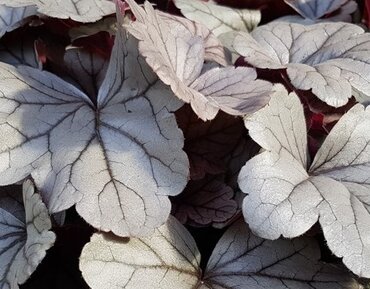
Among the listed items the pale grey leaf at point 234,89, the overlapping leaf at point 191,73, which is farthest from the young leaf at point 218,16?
the pale grey leaf at point 234,89

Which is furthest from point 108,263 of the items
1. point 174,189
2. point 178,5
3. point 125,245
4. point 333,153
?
point 178,5

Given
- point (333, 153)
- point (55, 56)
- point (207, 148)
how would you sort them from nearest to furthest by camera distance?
point (333, 153)
point (207, 148)
point (55, 56)

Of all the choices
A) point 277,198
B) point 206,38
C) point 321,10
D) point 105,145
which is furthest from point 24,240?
point 321,10

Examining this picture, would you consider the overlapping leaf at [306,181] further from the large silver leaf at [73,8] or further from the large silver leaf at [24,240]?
the large silver leaf at [73,8]

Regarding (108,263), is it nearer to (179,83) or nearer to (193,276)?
(193,276)

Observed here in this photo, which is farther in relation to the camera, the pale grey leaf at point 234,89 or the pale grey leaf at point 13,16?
the pale grey leaf at point 13,16

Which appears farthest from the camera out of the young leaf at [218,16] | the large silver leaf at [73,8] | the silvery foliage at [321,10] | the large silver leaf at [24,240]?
the silvery foliage at [321,10]

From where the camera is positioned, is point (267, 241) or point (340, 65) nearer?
point (267, 241)
